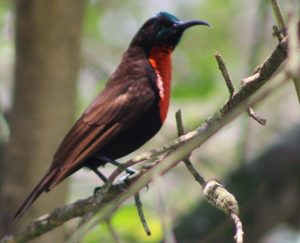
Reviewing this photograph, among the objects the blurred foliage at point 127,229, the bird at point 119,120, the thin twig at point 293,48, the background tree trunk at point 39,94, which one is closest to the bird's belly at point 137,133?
the bird at point 119,120

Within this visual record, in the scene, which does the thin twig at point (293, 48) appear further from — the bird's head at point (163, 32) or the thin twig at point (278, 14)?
the bird's head at point (163, 32)

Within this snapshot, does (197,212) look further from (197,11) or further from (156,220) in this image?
(197,11)

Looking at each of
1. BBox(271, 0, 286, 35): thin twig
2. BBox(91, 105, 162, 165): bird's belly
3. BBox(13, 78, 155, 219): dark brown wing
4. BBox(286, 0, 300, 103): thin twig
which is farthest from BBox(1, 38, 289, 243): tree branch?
BBox(91, 105, 162, 165): bird's belly

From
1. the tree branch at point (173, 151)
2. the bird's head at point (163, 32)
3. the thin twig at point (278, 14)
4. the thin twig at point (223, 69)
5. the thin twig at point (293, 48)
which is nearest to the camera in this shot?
the thin twig at point (293, 48)

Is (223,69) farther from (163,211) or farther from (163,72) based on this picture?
(163,72)

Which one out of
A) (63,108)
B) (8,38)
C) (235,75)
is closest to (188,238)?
(63,108)

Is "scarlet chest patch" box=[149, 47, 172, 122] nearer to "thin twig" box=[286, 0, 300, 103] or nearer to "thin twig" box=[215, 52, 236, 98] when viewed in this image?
"thin twig" box=[215, 52, 236, 98]

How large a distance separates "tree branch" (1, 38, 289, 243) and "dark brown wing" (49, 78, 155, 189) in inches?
11.2

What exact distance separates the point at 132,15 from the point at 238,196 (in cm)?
248

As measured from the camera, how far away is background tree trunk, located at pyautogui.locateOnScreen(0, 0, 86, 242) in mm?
3691

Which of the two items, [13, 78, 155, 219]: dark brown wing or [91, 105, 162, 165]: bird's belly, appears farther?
[91, 105, 162, 165]: bird's belly

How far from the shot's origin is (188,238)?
4.19 m

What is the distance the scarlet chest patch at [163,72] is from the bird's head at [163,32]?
0.04 m

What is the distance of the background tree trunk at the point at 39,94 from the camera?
145 inches
